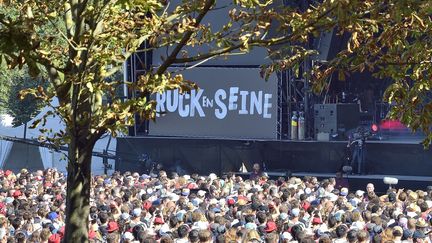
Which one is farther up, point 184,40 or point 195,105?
point 184,40

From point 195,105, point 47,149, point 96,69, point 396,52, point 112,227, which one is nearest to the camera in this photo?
point 96,69

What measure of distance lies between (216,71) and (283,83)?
184 centimetres

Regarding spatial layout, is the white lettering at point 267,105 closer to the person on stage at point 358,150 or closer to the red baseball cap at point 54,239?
the person on stage at point 358,150

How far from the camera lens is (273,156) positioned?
25.1 m

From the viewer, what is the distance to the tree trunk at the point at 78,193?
7.59 metres

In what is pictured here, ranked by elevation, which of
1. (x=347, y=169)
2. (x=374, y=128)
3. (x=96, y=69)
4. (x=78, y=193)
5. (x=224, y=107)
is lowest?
(x=347, y=169)

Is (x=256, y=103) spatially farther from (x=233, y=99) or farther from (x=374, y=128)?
(x=374, y=128)

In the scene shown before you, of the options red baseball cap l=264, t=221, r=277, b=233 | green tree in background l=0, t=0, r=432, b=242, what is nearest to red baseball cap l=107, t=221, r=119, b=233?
red baseball cap l=264, t=221, r=277, b=233

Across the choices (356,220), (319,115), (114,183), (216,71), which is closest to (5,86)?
(216,71)

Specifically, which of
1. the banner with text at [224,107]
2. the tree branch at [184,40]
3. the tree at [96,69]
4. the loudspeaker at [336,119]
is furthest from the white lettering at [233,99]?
the tree branch at [184,40]

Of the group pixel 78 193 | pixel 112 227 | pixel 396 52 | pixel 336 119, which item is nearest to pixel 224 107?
pixel 336 119

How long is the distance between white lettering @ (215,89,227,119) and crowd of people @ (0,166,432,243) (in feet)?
20.8

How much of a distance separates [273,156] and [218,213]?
1064 centimetres

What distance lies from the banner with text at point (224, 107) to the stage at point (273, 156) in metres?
0.28
